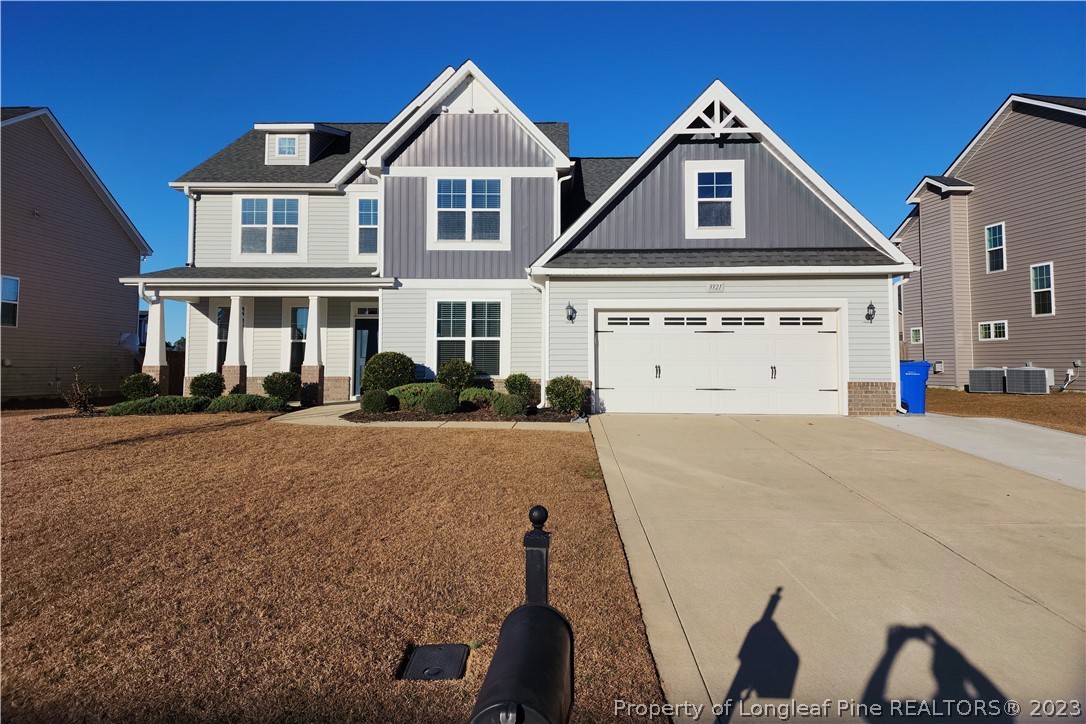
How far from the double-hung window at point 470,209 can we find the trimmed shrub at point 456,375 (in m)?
3.45

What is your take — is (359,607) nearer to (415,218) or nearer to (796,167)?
(415,218)

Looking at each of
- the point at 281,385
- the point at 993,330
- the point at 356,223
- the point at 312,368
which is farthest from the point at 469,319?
the point at 993,330

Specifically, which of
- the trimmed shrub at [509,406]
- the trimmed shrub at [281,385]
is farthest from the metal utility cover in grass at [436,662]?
the trimmed shrub at [281,385]

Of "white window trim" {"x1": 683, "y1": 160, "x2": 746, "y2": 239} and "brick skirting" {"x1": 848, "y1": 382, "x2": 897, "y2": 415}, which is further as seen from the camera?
"white window trim" {"x1": 683, "y1": 160, "x2": 746, "y2": 239}

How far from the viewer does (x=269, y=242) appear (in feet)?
51.3

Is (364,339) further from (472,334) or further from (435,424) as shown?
(435,424)

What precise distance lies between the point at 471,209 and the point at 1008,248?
61.4ft

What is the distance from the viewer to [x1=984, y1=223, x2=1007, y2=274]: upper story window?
730 inches

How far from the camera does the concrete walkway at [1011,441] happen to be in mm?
7285

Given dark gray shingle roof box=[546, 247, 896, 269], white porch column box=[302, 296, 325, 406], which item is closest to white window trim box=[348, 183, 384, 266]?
white porch column box=[302, 296, 325, 406]

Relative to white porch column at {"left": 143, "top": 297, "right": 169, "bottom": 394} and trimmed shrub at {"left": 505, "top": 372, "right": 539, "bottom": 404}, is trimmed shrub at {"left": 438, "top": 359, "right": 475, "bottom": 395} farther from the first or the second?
Result: white porch column at {"left": 143, "top": 297, "right": 169, "bottom": 394}

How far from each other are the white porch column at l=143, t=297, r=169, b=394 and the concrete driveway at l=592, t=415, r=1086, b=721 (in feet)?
43.5

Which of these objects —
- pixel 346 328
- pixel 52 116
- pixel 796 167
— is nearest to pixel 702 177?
pixel 796 167

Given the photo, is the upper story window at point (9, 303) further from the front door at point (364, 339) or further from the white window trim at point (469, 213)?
the white window trim at point (469, 213)
